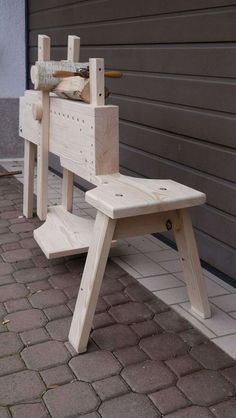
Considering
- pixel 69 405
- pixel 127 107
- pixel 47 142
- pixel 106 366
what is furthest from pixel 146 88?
pixel 69 405

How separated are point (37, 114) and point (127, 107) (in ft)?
3.58

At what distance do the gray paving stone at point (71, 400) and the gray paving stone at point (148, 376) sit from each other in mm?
198

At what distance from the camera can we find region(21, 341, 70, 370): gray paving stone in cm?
248

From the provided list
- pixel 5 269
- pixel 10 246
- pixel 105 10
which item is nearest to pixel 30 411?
pixel 5 269

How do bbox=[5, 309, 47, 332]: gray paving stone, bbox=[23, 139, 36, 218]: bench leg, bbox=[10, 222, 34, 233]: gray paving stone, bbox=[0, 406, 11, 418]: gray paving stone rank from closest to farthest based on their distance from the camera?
bbox=[0, 406, 11, 418]: gray paving stone < bbox=[5, 309, 47, 332]: gray paving stone < bbox=[10, 222, 34, 233]: gray paving stone < bbox=[23, 139, 36, 218]: bench leg

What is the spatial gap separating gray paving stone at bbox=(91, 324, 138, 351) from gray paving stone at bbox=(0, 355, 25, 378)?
0.42 m

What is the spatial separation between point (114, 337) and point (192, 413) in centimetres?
68

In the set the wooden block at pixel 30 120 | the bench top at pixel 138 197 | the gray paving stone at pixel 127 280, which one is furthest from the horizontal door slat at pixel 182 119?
the gray paving stone at pixel 127 280


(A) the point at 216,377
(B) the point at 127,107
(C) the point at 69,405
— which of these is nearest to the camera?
(C) the point at 69,405

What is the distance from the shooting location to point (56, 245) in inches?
134

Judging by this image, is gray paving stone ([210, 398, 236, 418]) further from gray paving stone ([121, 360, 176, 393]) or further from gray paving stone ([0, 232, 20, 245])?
gray paving stone ([0, 232, 20, 245])

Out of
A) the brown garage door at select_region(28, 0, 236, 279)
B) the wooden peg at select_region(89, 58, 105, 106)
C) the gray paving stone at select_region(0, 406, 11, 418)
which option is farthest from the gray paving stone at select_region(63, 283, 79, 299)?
the wooden peg at select_region(89, 58, 105, 106)

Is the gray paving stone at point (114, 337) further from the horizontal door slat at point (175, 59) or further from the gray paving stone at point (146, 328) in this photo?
the horizontal door slat at point (175, 59)

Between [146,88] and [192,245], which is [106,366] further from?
[146,88]
